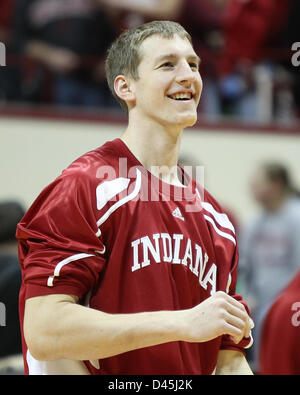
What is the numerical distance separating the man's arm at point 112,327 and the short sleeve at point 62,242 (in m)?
0.05

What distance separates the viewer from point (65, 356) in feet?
8.24

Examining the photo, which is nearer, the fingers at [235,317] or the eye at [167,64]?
the fingers at [235,317]

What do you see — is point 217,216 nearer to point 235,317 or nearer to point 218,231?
point 218,231

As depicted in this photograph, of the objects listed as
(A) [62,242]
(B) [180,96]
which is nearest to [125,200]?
(A) [62,242]

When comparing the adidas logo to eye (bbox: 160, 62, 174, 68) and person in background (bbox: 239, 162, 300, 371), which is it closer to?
eye (bbox: 160, 62, 174, 68)

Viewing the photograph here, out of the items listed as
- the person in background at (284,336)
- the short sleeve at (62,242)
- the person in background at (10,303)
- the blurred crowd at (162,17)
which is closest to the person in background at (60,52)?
the blurred crowd at (162,17)

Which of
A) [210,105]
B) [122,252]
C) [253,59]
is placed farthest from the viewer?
[253,59]

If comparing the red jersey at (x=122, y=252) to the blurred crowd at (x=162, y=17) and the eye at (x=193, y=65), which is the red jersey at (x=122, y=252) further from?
the blurred crowd at (x=162, y=17)

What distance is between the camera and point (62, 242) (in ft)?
8.40

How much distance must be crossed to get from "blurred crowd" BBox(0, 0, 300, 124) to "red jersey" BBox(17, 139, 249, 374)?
4947 millimetres

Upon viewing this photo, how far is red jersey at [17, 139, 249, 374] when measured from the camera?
2570 millimetres

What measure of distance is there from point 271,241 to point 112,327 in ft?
15.8

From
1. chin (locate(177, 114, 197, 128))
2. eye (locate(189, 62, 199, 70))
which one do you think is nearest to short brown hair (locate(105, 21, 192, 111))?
eye (locate(189, 62, 199, 70))

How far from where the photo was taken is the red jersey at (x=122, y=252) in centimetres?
257
